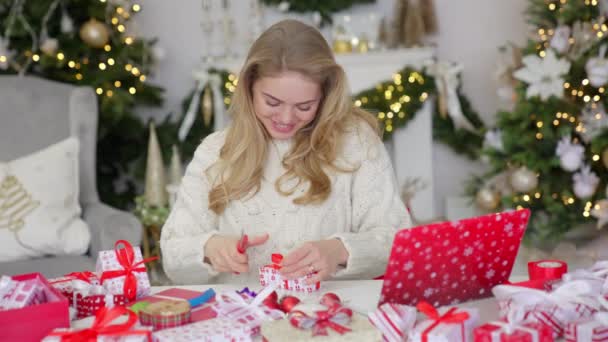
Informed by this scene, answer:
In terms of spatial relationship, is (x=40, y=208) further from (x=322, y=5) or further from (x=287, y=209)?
(x=322, y=5)

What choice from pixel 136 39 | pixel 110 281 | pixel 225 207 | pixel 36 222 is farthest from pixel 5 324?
pixel 136 39

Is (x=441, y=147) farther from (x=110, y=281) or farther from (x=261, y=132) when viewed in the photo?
(x=110, y=281)

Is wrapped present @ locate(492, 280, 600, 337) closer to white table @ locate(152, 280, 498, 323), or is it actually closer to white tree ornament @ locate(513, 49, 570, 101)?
white table @ locate(152, 280, 498, 323)

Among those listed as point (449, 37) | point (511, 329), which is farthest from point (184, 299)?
point (449, 37)

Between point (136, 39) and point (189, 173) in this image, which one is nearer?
point (189, 173)

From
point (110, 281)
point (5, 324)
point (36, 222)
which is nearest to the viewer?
point (5, 324)

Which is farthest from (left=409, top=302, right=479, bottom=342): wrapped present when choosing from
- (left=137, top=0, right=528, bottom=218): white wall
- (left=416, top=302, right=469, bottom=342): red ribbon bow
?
(left=137, top=0, right=528, bottom=218): white wall

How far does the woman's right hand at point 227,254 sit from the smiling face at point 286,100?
0.98ft

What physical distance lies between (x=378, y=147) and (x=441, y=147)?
7.93ft

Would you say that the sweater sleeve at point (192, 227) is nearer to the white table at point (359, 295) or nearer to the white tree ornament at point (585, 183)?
the white table at point (359, 295)

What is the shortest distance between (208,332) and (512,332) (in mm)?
448

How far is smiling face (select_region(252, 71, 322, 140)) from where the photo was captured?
1.79m

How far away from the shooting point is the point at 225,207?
6.43 feet

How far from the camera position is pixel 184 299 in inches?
55.4
